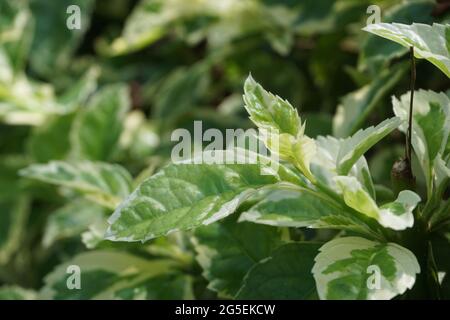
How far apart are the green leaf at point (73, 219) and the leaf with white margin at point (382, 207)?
1.57 feet

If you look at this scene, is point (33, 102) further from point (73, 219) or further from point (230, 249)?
point (230, 249)

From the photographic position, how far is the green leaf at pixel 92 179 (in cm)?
82

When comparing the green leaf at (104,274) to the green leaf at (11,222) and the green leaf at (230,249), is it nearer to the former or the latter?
the green leaf at (230,249)

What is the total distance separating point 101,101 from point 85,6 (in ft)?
1.05

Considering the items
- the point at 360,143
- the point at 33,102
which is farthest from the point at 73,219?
the point at 360,143

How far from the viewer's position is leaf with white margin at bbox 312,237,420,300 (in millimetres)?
526

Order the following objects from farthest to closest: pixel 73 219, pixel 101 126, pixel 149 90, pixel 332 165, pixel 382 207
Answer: pixel 149 90
pixel 101 126
pixel 73 219
pixel 332 165
pixel 382 207

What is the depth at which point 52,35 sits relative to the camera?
4.56ft

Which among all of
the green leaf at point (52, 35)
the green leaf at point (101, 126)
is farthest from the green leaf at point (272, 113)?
the green leaf at point (52, 35)

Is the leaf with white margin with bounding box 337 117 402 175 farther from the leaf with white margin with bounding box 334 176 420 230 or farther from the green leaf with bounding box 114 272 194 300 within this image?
the green leaf with bounding box 114 272 194 300

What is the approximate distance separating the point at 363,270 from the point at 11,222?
0.79 m

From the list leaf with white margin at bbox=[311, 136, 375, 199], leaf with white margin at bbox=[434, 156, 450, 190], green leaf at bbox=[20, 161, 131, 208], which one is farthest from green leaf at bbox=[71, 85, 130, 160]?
leaf with white margin at bbox=[434, 156, 450, 190]

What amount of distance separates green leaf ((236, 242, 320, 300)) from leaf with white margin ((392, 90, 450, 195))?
129 millimetres
